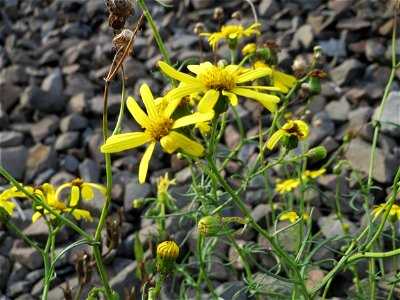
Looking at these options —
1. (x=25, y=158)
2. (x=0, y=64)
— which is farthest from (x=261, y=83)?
(x=0, y=64)

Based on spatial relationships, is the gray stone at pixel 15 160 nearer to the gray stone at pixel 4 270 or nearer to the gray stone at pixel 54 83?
the gray stone at pixel 54 83

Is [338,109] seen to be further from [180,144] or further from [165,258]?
[180,144]

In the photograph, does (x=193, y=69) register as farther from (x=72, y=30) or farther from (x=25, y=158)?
(x=72, y=30)

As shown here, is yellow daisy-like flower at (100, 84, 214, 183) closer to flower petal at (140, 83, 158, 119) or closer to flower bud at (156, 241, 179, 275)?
flower petal at (140, 83, 158, 119)

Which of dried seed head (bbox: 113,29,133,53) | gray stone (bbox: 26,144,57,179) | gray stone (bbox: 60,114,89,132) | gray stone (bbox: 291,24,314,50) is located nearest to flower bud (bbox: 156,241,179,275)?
dried seed head (bbox: 113,29,133,53)

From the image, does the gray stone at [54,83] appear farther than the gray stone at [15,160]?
Yes

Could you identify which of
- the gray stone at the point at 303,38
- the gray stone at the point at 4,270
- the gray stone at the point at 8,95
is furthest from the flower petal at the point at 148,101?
the gray stone at the point at 8,95
